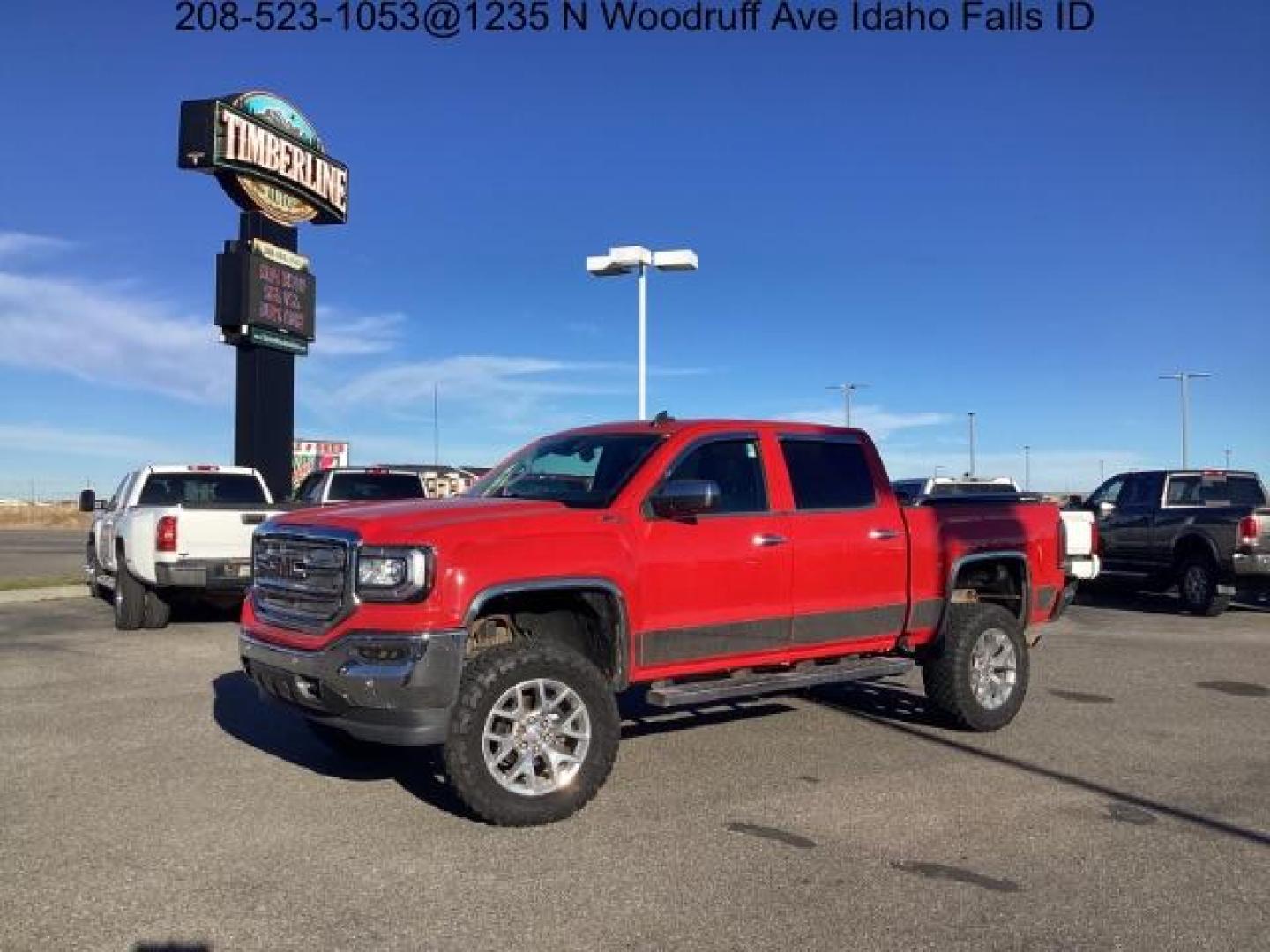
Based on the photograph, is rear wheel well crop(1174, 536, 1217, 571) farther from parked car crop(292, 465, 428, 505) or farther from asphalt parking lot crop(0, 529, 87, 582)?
asphalt parking lot crop(0, 529, 87, 582)

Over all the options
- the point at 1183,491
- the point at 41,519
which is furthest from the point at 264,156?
the point at 41,519

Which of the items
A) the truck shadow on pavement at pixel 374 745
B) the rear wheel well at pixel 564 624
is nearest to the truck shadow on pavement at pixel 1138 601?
the truck shadow on pavement at pixel 374 745

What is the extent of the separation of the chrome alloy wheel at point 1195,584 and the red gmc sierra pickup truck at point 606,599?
8.23 metres

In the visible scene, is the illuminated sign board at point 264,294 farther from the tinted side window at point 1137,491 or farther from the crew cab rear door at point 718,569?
the crew cab rear door at point 718,569

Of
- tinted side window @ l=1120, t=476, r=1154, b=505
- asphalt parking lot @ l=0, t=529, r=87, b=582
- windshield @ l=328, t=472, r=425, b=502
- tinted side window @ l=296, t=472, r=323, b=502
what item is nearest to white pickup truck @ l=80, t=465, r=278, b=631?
tinted side window @ l=296, t=472, r=323, b=502

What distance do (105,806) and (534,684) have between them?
2246 mm

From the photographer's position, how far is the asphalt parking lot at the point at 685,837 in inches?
159

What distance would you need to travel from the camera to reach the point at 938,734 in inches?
288

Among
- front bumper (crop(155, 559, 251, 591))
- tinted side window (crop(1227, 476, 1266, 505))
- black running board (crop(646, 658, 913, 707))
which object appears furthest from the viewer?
tinted side window (crop(1227, 476, 1266, 505))

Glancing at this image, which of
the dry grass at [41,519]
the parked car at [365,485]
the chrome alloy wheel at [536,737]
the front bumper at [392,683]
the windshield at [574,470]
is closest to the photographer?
the front bumper at [392,683]

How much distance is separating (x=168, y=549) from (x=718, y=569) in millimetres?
7529

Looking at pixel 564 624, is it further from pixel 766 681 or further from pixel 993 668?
pixel 993 668

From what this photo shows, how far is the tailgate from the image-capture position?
37.6 ft

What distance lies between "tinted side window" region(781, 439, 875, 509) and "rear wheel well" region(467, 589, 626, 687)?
1543mm
